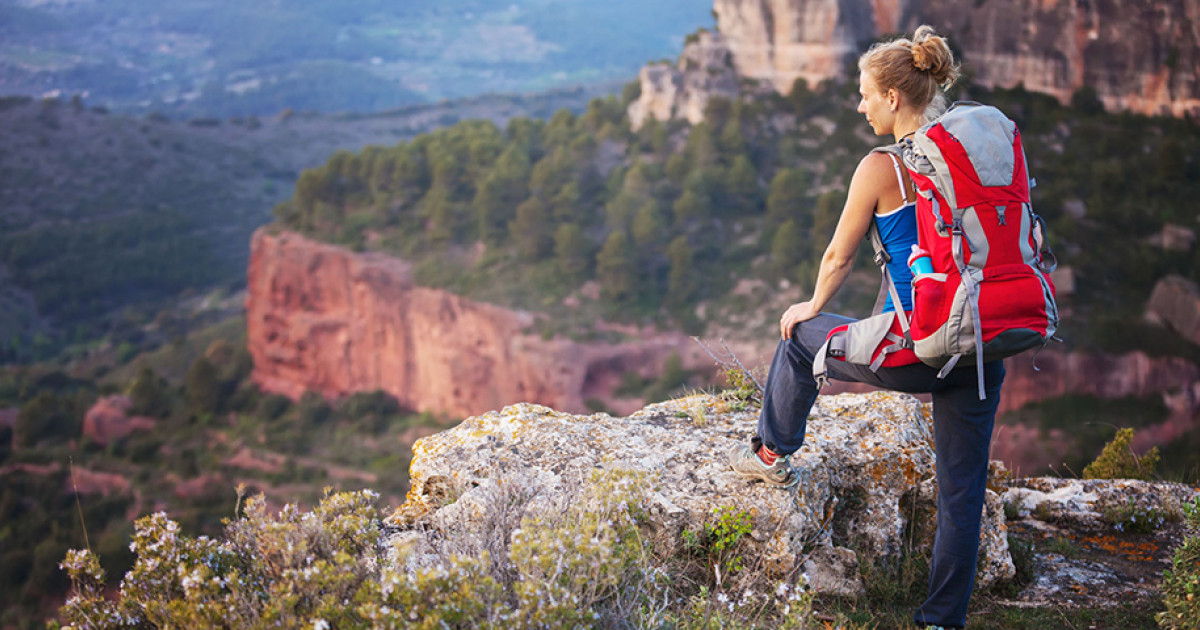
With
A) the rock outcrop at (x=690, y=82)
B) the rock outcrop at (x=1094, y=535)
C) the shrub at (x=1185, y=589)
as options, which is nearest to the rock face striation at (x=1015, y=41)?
the rock outcrop at (x=690, y=82)

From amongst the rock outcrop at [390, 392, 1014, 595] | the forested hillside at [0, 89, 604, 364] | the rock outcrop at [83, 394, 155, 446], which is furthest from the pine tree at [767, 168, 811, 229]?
the forested hillside at [0, 89, 604, 364]

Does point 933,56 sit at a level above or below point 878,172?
above

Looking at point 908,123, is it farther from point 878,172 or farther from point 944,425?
point 944,425

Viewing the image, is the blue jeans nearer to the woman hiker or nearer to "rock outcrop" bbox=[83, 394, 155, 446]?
the woman hiker

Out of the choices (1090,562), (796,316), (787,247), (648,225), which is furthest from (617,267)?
(796,316)

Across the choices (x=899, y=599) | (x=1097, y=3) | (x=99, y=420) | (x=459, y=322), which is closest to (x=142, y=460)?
(x=99, y=420)

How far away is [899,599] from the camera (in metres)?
3.36

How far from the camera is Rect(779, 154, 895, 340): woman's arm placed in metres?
2.51

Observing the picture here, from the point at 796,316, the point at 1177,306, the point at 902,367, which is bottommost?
the point at 1177,306

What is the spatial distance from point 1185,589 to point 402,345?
3484 cm

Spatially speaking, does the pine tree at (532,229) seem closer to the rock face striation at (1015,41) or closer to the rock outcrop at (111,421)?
the rock face striation at (1015,41)

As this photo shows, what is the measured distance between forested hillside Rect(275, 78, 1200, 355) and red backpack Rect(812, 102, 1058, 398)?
26098 mm

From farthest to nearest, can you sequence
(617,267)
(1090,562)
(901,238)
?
1. (617,267)
2. (1090,562)
3. (901,238)

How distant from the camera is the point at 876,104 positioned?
2609 millimetres
